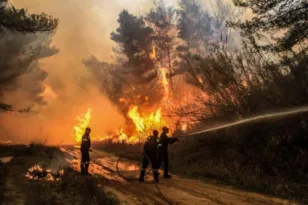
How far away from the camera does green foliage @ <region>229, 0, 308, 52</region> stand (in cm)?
1181

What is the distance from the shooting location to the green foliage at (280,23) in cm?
1181

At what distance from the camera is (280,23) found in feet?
40.9

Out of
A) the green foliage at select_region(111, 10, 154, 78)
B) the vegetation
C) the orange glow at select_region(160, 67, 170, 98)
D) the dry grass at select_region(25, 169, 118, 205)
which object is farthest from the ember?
the green foliage at select_region(111, 10, 154, 78)

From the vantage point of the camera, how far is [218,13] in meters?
37.7

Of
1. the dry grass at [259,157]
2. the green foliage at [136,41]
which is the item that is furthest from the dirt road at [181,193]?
the green foliage at [136,41]

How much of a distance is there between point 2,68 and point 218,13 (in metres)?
25.1

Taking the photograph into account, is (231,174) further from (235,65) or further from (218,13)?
(218,13)

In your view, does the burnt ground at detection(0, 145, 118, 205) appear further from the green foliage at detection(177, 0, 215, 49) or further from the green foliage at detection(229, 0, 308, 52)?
Result: the green foliage at detection(177, 0, 215, 49)

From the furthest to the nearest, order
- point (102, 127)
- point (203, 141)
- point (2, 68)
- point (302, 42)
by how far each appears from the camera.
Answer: point (102, 127) → point (2, 68) → point (203, 141) → point (302, 42)

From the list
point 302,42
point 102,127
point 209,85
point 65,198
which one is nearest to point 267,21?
point 302,42

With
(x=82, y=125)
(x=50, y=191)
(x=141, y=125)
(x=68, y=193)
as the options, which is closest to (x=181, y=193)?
(x=68, y=193)

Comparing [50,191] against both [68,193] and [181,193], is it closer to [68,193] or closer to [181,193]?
[68,193]

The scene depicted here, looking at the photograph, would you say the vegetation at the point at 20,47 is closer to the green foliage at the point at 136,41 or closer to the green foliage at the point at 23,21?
the green foliage at the point at 23,21

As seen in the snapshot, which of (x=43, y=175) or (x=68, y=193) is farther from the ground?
(x=43, y=175)
